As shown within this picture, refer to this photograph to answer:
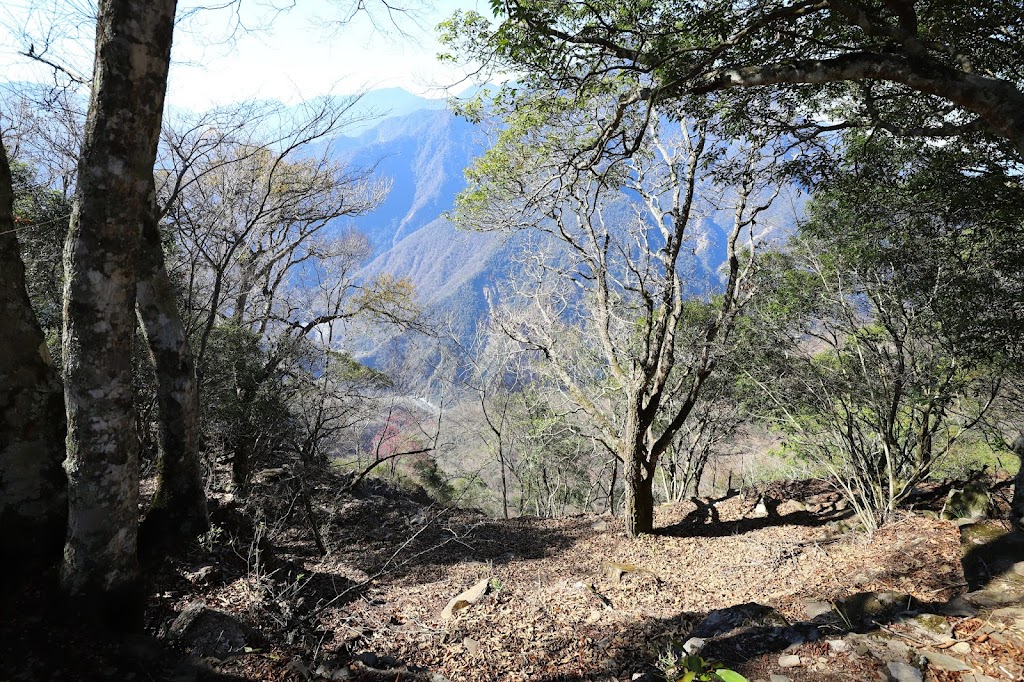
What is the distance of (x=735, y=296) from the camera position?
6.27 metres

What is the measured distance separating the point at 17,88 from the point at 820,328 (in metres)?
11.0

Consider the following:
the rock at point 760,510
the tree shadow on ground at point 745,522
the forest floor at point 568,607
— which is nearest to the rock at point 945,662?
the forest floor at point 568,607

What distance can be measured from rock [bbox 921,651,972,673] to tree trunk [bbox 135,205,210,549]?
4.19m

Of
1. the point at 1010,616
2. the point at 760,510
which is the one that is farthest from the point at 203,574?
the point at 760,510

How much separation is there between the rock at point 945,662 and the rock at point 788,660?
601 mm

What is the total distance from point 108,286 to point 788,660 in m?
3.83

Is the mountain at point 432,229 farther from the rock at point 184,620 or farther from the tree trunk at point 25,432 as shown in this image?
the rock at point 184,620

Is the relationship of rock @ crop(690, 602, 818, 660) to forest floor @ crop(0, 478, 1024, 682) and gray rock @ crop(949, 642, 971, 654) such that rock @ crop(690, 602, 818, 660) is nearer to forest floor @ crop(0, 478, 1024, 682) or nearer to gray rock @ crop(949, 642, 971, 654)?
forest floor @ crop(0, 478, 1024, 682)

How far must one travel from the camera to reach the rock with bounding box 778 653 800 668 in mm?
2867

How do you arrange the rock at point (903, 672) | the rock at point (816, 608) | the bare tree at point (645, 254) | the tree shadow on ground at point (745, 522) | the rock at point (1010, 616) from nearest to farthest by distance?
the rock at point (903, 672), the rock at point (1010, 616), the rock at point (816, 608), the bare tree at point (645, 254), the tree shadow on ground at point (745, 522)

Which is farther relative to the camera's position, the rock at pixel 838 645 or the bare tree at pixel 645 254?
the bare tree at pixel 645 254

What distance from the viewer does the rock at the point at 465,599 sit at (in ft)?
15.7

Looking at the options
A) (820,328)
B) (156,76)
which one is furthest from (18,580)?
(820,328)

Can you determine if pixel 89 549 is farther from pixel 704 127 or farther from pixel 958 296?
pixel 958 296
